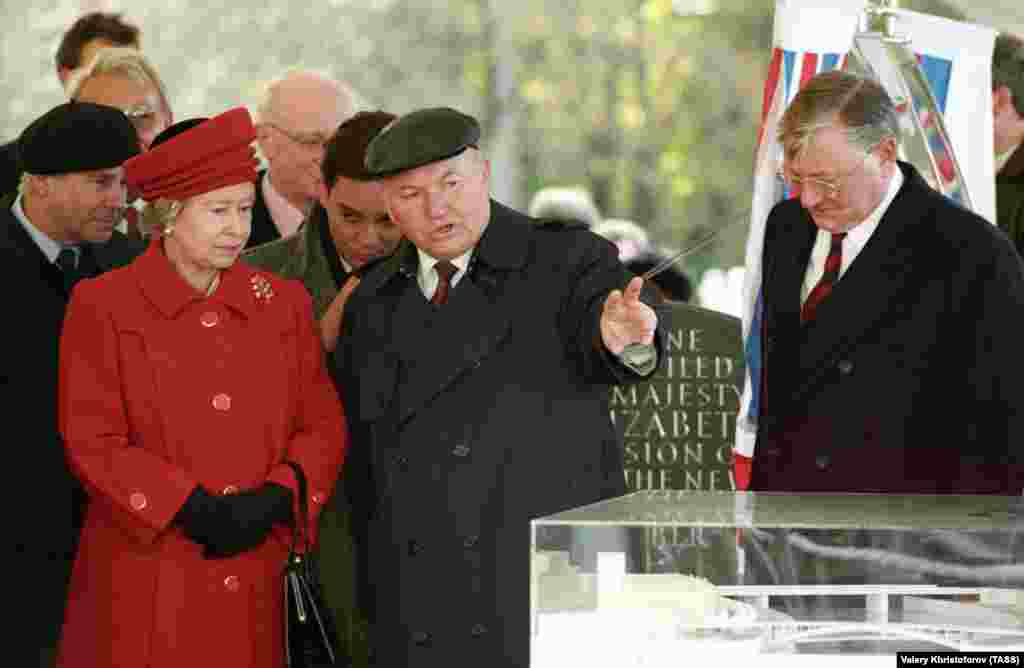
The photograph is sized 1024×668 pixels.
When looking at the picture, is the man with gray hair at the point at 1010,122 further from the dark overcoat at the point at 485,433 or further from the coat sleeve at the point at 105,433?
the coat sleeve at the point at 105,433

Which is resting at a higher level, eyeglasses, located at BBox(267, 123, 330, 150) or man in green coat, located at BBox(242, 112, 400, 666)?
eyeglasses, located at BBox(267, 123, 330, 150)

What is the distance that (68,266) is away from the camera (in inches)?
204

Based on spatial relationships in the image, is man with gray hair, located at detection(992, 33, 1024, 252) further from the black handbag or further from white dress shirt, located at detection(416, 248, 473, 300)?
the black handbag

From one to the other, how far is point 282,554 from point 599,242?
102 cm

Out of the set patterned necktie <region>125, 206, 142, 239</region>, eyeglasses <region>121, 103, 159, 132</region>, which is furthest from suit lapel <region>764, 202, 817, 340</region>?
eyeglasses <region>121, 103, 159, 132</region>

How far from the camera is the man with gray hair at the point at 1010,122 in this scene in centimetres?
609

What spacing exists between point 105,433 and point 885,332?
1.74 meters

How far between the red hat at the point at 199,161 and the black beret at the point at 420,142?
0.97 feet

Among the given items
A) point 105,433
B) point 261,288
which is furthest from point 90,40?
point 105,433

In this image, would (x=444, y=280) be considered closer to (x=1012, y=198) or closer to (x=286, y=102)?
(x=286, y=102)

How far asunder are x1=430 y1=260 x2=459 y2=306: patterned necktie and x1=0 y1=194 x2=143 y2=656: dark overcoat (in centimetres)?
104

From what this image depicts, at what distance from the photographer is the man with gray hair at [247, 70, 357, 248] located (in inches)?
251

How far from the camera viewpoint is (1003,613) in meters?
2.96

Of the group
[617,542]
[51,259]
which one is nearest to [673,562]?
[617,542]
